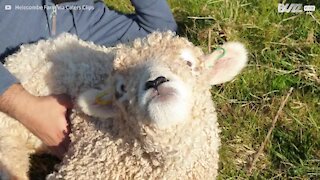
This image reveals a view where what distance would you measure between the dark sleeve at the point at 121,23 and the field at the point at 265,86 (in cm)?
25

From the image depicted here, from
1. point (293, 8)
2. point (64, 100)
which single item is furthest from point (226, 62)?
point (293, 8)

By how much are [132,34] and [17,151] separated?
25.0 inches

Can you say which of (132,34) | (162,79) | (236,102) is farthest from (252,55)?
(162,79)

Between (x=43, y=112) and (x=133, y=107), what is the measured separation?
0.46 metres

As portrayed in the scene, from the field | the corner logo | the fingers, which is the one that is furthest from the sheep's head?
the corner logo

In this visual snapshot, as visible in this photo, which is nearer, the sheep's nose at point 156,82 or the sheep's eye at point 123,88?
the sheep's nose at point 156,82

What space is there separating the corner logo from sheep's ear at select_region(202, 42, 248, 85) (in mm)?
1015

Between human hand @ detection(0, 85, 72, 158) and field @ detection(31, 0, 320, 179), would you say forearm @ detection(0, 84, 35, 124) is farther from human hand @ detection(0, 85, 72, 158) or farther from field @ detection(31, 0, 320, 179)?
field @ detection(31, 0, 320, 179)

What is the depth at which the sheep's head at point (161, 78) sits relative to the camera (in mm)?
1681

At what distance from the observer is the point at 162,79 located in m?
1.68

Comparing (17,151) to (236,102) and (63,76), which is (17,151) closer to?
(63,76)

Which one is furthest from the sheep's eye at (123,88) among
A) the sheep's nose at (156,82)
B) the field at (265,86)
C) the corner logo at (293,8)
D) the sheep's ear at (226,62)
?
the corner logo at (293,8)

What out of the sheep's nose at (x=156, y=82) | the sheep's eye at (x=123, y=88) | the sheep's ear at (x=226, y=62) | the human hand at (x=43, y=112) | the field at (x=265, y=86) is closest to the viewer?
the sheep's nose at (x=156, y=82)

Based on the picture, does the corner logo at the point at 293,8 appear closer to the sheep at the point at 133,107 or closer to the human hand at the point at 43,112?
the sheep at the point at 133,107
